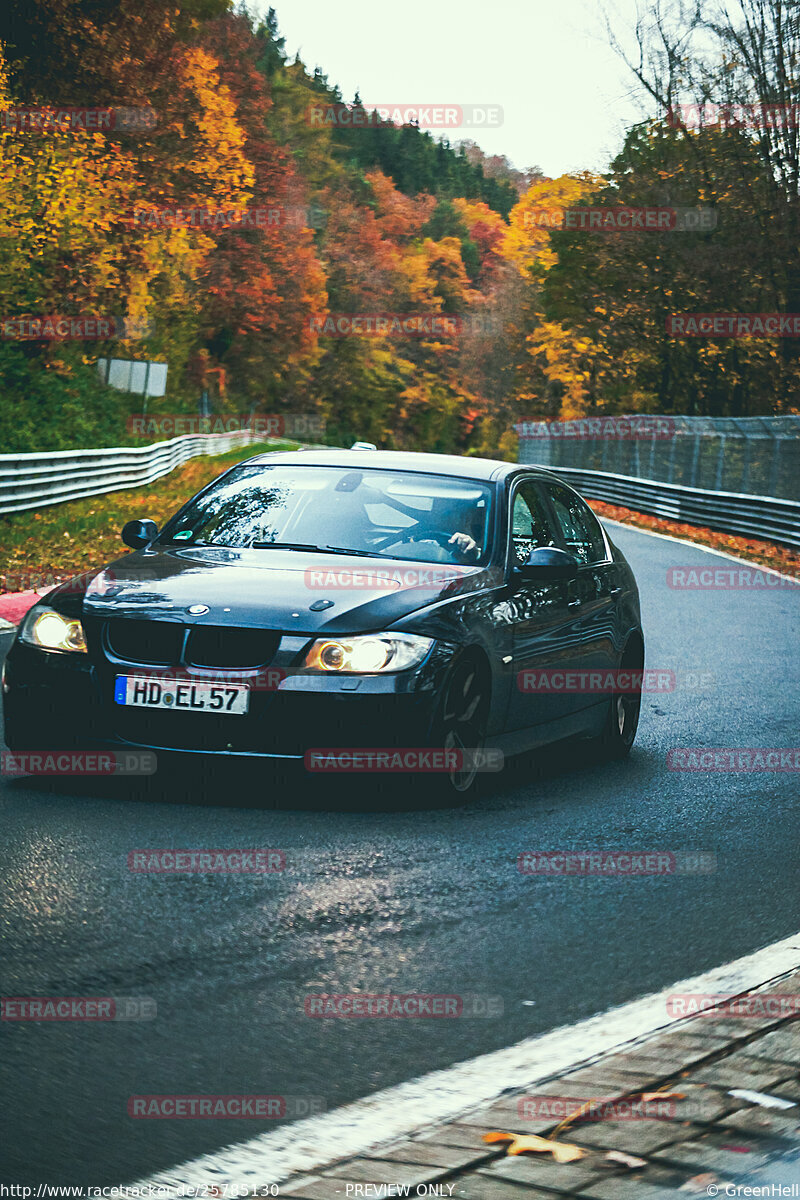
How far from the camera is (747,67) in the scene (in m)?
46.3

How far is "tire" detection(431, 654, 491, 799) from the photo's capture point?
23.7 ft

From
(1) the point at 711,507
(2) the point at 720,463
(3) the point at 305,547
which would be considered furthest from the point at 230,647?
(2) the point at 720,463

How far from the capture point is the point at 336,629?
7031mm

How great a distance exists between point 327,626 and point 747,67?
42806 millimetres

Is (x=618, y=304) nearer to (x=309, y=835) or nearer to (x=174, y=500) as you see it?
(x=174, y=500)

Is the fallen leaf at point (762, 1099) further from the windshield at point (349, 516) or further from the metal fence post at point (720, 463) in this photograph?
the metal fence post at point (720, 463)

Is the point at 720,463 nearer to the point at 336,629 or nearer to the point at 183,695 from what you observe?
the point at 336,629

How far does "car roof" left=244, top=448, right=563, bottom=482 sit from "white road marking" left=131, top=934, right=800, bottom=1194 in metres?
4.10

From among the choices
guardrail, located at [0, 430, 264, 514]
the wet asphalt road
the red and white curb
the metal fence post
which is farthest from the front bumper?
the metal fence post

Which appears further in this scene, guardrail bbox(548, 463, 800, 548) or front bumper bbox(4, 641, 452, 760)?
guardrail bbox(548, 463, 800, 548)

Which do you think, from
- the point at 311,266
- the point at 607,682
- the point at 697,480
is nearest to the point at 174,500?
the point at 697,480

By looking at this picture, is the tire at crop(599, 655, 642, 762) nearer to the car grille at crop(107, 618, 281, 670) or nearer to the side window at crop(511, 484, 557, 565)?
the side window at crop(511, 484, 557, 565)

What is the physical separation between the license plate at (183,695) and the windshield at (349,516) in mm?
1336

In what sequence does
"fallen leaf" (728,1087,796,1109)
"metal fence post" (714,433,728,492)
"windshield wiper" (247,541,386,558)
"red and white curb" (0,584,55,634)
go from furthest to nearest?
"metal fence post" (714,433,728,492), "red and white curb" (0,584,55,634), "windshield wiper" (247,541,386,558), "fallen leaf" (728,1087,796,1109)
